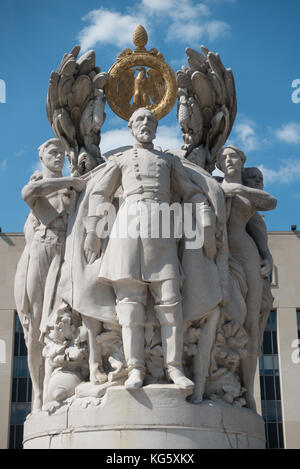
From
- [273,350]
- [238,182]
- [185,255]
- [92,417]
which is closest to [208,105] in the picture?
[238,182]

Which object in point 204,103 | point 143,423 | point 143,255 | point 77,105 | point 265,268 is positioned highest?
point 204,103

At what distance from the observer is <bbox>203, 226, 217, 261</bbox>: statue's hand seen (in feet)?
27.6

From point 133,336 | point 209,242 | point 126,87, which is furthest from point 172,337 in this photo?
point 126,87

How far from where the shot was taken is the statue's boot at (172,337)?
7859mm

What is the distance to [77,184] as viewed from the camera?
869 centimetres

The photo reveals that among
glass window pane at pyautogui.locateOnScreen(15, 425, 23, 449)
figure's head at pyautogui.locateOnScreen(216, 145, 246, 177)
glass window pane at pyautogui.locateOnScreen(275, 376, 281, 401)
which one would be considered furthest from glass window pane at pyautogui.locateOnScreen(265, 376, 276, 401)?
figure's head at pyautogui.locateOnScreen(216, 145, 246, 177)

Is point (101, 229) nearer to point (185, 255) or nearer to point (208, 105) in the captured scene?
point (185, 255)

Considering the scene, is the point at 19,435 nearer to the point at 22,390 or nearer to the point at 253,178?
the point at 22,390

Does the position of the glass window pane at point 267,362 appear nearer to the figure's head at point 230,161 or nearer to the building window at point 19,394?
the building window at point 19,394

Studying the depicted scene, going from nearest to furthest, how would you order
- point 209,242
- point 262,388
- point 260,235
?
point 209,242
point 260,235
point 262,388

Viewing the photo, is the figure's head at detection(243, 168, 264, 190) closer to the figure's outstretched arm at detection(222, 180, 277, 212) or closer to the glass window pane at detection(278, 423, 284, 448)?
the figure's outstretched arm at detection(222, 180, 277, 212)

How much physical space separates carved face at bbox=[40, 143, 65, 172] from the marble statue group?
0.02 meters

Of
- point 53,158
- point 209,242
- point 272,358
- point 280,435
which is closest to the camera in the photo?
point 209,242

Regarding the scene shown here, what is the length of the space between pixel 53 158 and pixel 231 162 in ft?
7.44
